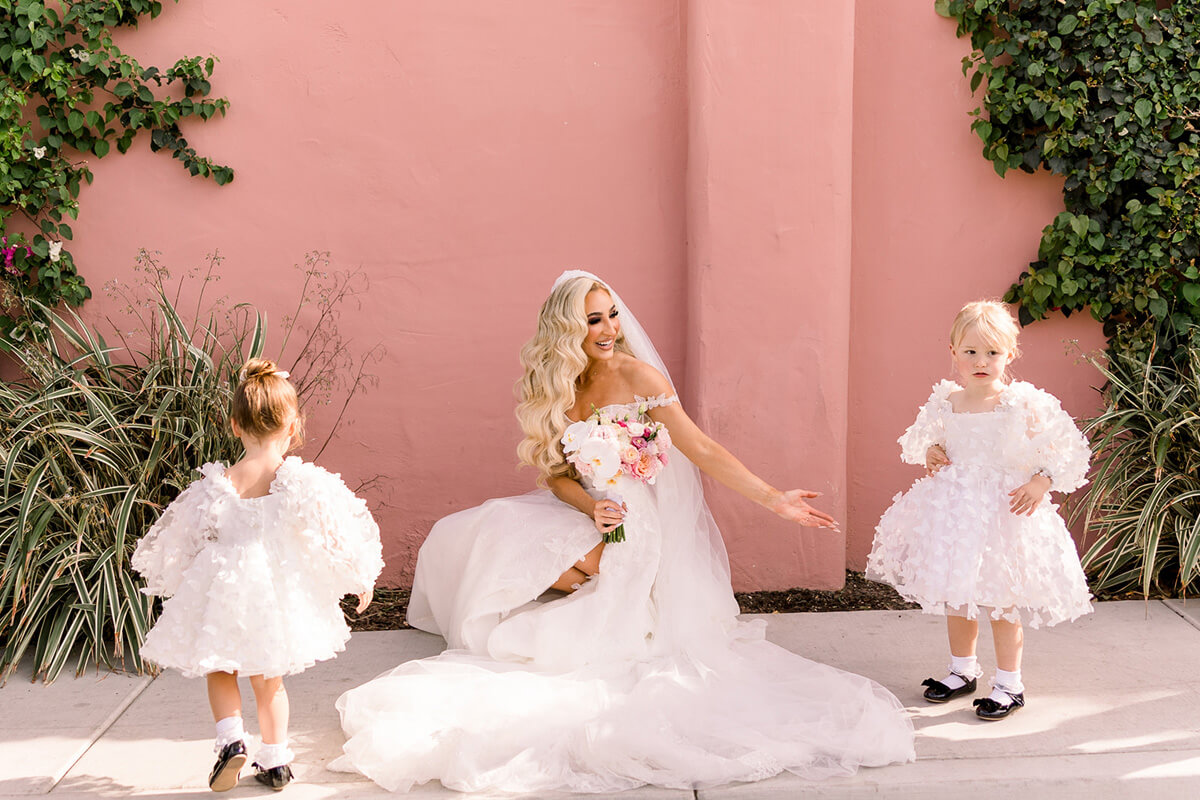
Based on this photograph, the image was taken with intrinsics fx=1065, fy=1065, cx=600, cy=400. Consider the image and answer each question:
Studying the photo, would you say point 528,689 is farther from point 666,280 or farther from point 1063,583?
point 666,280

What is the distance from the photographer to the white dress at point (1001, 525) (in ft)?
11.0

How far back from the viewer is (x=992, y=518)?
3428mm

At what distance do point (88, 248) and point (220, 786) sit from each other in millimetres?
2870

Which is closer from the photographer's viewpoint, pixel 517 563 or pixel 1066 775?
pixel 1066 775

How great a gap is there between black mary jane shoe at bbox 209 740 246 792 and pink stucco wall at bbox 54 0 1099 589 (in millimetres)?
2088

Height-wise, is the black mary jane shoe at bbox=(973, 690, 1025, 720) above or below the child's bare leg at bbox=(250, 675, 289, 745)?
below

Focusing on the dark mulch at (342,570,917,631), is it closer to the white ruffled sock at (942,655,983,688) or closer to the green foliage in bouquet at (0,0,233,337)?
the white ruffled sock at (942,655,983,688)

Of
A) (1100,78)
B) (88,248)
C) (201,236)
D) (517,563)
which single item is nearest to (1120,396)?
(1100,78)

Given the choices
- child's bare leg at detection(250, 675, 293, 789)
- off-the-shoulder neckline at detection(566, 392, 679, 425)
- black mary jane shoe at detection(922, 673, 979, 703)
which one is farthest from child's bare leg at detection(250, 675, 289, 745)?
black mary jane shoe at detection(922, 673, 979, 703)

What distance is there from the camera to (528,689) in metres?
3.51

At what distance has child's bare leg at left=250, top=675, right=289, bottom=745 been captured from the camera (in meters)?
3.07

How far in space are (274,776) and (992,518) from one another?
7.70 ft

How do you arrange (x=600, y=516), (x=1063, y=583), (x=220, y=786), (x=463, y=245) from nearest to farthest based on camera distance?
(x=220, y=786) < (x=1063, y=583) < (x=600, y=516) < (x=463, y=245)

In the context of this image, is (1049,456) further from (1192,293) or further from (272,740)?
(272,740)
